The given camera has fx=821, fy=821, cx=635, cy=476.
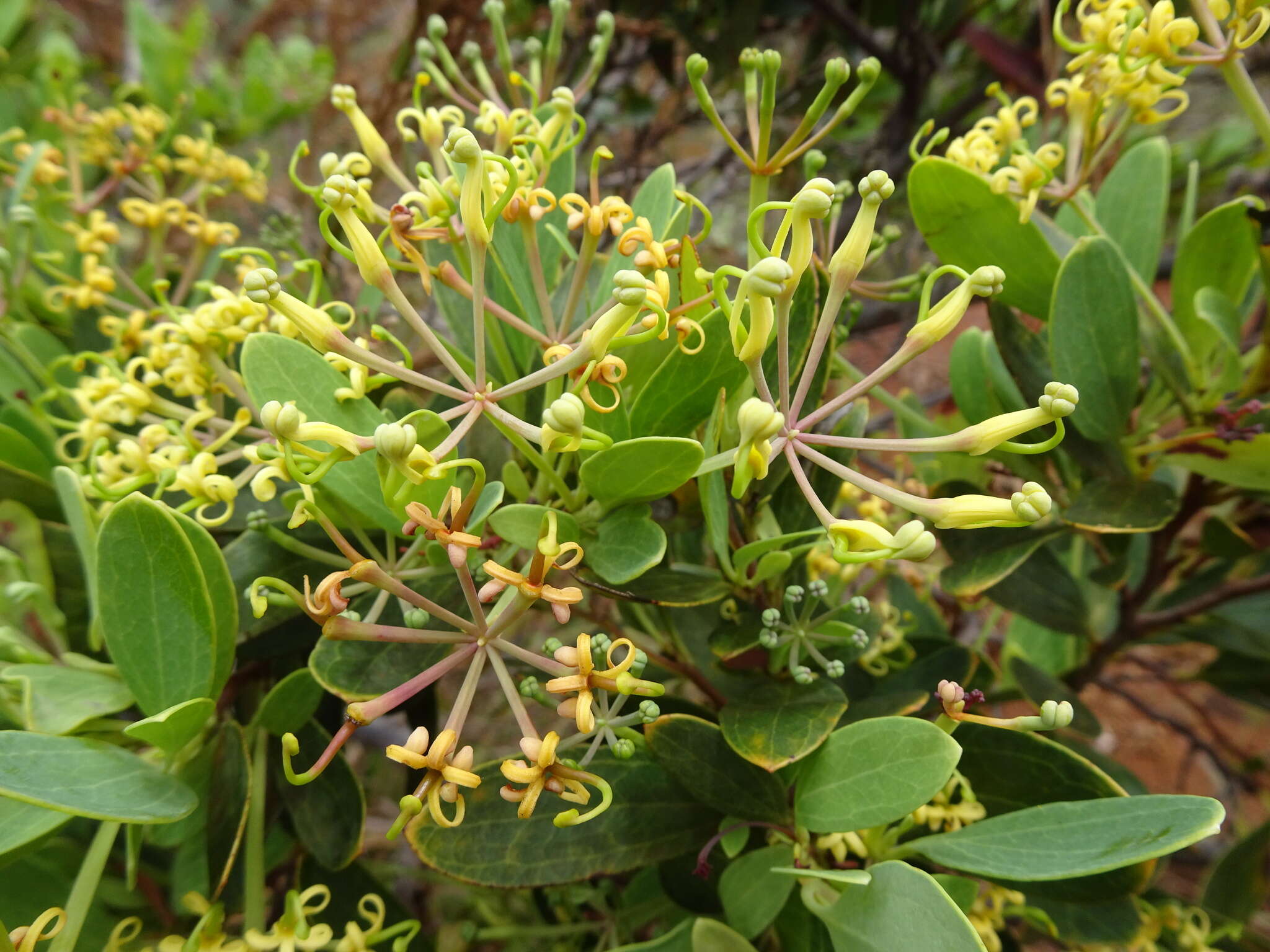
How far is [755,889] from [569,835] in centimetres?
12

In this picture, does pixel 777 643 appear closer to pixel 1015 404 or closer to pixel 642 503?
pixel 642 503

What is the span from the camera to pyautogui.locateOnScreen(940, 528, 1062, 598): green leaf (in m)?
0.57

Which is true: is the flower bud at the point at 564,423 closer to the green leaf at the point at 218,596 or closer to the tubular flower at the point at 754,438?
the tubular flower at the point at 754,438

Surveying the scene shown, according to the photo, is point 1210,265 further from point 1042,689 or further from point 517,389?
point 517,389

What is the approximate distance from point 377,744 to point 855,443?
0.81 meters

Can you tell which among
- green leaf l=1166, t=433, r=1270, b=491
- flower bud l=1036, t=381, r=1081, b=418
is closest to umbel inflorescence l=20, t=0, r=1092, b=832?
flower bud l=1036, t=381, r=1081, b=418

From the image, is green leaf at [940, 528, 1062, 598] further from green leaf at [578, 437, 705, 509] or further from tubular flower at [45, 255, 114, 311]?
tubular flower at [45, 255, 114, 311]

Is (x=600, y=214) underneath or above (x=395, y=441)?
above

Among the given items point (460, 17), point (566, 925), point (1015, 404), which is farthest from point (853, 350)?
point (566, 925)

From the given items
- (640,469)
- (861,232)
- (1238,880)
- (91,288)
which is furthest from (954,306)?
(1238,880)

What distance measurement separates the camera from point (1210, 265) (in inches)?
24.6

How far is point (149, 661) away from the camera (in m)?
0.47

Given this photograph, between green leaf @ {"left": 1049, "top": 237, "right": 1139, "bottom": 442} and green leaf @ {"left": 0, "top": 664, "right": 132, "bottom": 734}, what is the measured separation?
627 millimetres

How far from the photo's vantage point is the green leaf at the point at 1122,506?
21.5 inches
